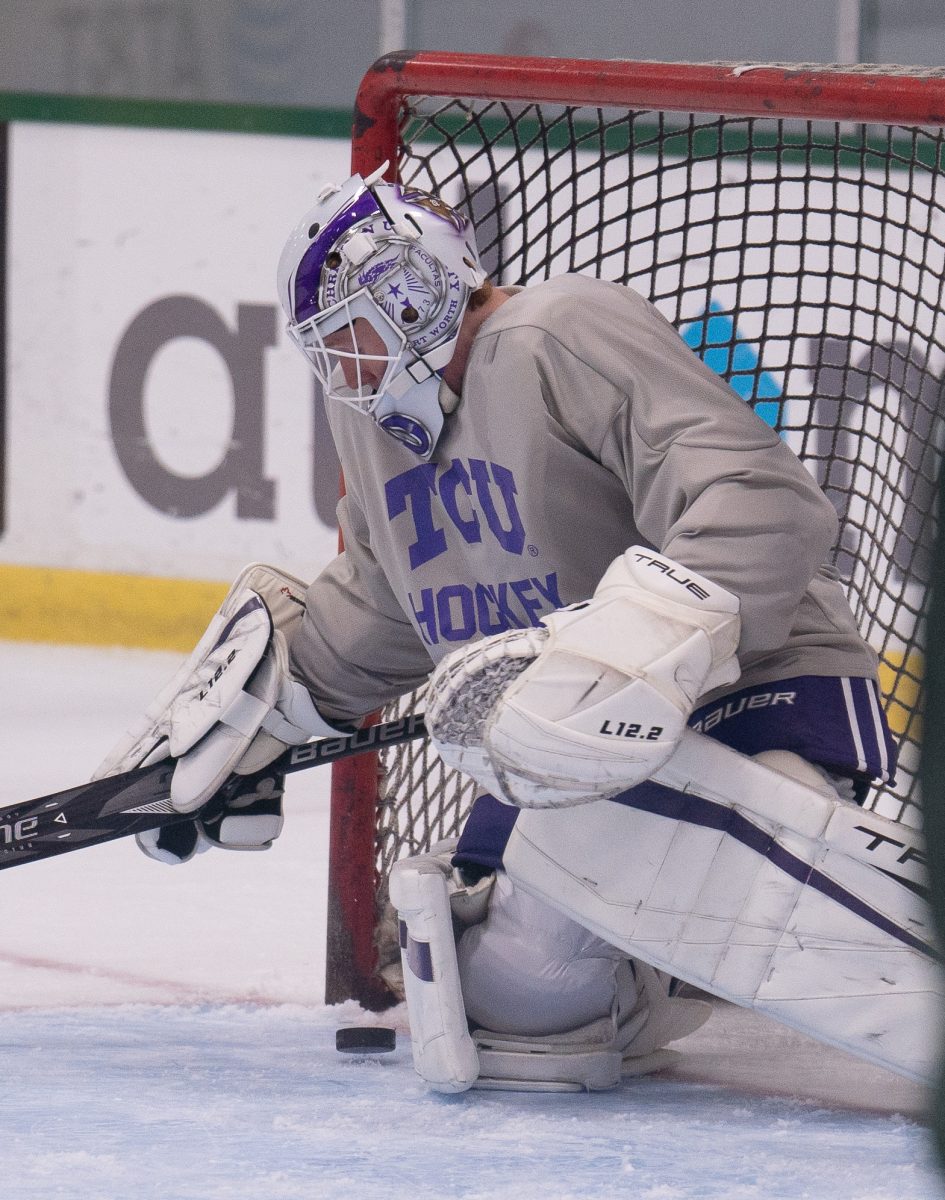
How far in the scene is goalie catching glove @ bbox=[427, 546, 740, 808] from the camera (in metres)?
1.60

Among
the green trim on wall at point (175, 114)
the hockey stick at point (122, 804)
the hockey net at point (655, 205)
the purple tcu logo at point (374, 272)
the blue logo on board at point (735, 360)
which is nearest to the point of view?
the purple tcu logo at point (374, 272)

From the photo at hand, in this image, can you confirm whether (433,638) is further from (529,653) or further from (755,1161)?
(755,1161)

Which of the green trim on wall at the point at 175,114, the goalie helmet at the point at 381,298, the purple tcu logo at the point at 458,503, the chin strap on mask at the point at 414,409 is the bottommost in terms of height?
the purple tcu logo at the point at 458,503

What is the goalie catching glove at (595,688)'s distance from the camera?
1599 mm

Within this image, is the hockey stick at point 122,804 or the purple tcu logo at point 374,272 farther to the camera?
the hockey stick at point 122,804

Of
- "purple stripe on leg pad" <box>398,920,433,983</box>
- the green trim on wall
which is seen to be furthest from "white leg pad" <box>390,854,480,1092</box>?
the green trim on wall

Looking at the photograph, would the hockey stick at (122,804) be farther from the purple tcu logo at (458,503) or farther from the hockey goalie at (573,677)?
the purple tcu logo at (458,503)

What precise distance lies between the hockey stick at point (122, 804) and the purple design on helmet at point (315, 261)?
0.48m

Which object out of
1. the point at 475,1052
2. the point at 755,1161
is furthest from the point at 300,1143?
the point at 755,1161

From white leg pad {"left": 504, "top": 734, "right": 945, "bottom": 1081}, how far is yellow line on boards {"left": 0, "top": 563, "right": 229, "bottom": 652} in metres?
2.82

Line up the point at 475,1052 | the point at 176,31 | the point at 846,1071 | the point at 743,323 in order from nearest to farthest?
the point at 475,1052
the point at 846,1071
the point at 743,323
the point at 176,31

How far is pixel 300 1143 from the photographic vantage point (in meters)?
1.73

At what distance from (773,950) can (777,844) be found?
0.31 ft

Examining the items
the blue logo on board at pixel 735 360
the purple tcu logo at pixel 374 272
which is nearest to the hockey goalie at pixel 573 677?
the purple tcu logo at pixel 374 272
